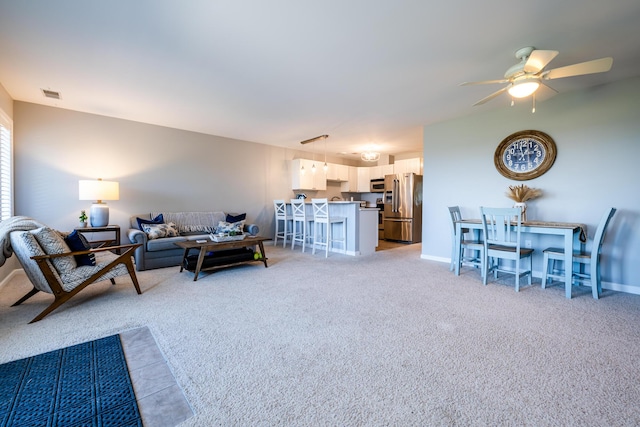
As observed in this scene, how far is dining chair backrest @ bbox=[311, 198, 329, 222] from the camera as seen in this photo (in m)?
5.05

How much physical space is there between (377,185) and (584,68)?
18.8 feet

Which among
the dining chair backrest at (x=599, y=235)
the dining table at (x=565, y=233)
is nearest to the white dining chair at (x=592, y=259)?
the dining chair backrest at (x=599, y=235)

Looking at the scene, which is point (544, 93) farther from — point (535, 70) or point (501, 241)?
point (501, 241)

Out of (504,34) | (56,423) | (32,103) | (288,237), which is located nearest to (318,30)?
(504,34)

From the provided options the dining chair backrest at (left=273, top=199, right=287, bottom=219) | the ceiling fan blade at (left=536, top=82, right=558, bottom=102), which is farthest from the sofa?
the ceiling fan blade at (left=536, top=82, right=558, bottom=102)

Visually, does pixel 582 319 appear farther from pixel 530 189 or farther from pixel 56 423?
pixel 56 423

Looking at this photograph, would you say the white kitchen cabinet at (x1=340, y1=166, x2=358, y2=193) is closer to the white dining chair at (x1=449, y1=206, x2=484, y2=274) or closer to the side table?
the white dining chair at (x1=449, y1=206, x2=484, y2=274)

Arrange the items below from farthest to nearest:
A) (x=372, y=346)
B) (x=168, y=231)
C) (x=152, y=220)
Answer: (x=152, y=220) → (x=168, y=231) → (x=372, y=346)

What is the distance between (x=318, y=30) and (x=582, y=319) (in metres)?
3.42

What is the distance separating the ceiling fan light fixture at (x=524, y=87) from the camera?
2.47m

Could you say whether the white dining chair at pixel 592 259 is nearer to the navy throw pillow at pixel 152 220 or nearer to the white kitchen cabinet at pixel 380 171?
the white kitchen cabinet at pixel 380 171

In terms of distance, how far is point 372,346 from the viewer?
1877mm

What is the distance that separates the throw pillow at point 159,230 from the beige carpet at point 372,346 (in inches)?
37.7

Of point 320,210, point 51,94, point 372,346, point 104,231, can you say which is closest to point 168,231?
point 104,231
